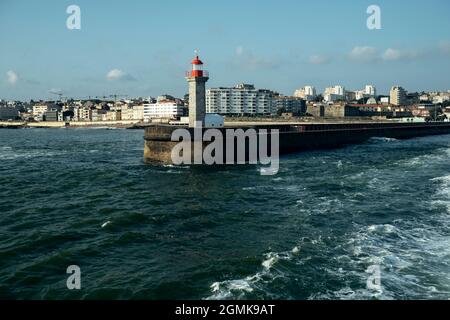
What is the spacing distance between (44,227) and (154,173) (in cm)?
1751

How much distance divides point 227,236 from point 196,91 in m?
29.8

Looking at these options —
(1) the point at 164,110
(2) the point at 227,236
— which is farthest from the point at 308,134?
(1) the point at 164,110

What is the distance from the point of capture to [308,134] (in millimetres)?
63031

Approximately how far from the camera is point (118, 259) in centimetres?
1655

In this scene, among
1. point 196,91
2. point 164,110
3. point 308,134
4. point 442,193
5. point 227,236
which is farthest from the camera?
point 164,110

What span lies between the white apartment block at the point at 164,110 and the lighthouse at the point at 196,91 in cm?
13693

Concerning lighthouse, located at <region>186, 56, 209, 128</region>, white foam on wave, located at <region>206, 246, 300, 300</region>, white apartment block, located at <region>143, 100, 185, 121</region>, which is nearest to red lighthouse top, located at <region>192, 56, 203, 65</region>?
lighthouse, located at <region>186, 56, 209, 128</region>

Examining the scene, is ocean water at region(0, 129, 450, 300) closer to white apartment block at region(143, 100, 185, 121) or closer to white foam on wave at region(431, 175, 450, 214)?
white foam on wave at region(431, 175, 450, 214)

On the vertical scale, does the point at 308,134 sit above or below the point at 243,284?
above

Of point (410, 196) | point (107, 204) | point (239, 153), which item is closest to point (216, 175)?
point (239, 153)

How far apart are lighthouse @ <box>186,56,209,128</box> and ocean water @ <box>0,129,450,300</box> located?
1284 cm

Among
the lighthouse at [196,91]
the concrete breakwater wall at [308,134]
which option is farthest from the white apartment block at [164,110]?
the lighthouse at [196,91]

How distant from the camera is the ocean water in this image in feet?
45.8

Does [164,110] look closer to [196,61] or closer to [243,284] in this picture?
[196,61]
